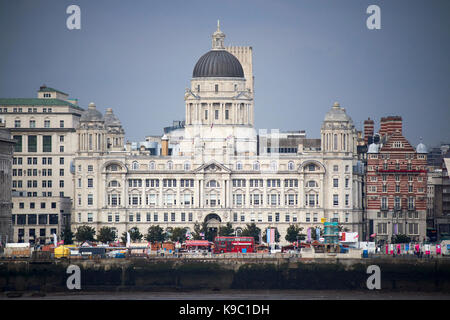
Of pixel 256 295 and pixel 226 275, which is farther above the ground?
pixel 226 275

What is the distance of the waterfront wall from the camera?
187875 millimetres

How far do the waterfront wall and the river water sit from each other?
2.40 metres

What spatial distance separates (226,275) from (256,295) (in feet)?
30.7

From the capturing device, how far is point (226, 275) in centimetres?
19162

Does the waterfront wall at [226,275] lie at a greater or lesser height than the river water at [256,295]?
greater

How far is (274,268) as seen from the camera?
192m

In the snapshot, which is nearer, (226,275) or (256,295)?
(256,295)

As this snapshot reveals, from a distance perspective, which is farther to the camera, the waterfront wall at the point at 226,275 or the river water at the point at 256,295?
the waterfront wall at the point at 226,275

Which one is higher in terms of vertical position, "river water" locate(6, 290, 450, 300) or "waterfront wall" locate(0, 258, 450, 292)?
"waterfront wall" locate(0, 258, 450, 292)

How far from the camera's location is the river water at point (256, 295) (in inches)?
7028

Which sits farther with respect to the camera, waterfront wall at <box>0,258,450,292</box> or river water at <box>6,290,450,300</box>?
waterfront wall at <box>0,258,450,292</box>

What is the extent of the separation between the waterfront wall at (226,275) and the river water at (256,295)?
94.6 inches
